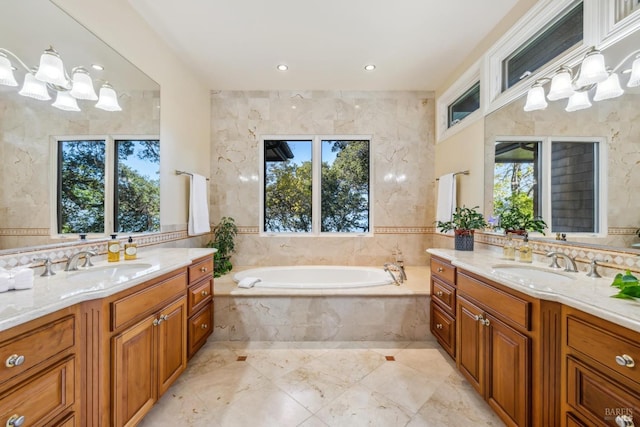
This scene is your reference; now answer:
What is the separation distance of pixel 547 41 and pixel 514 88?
313mm

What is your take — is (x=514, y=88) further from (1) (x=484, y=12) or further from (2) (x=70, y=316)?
(2) (x=70, y=316)

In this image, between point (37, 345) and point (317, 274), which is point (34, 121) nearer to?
point (37, 345)

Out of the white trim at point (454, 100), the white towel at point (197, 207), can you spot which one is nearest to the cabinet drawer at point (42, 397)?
the white towel at point (197, 207)

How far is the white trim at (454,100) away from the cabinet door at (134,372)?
3.01m

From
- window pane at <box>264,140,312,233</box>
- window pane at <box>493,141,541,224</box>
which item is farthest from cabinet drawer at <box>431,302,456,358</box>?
window pane at <box>264,140,312,233</box>

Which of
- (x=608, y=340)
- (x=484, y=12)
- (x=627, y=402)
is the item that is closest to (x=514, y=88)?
(x=484, y=12)

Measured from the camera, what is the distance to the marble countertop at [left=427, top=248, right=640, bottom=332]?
2.79 feet

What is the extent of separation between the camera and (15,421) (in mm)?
793

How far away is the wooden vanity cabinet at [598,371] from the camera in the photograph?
813 mm

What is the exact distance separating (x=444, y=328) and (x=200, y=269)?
199cm

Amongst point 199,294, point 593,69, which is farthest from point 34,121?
point 593,69

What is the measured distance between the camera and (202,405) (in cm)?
159

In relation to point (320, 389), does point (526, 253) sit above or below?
above

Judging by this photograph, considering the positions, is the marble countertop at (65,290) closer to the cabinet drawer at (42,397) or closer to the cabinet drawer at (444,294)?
the cabinet drawer at (42,397)
